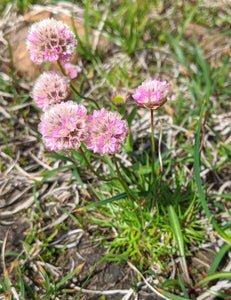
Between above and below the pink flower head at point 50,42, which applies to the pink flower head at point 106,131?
below

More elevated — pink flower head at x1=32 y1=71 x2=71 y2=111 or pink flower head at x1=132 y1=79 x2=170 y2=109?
pink flower head at x1=32 y1=71 x2=71 y2=111

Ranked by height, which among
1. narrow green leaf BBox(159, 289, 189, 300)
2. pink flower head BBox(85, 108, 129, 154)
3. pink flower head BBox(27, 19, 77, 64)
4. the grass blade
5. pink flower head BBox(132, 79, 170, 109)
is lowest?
narrow green leaf BBox(159, 289, 189, 300)

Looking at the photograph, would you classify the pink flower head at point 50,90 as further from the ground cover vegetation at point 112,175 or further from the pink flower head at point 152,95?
the pink flower head at point 152,95

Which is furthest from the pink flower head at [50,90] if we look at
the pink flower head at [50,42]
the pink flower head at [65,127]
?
the pink flower head at [65,127]

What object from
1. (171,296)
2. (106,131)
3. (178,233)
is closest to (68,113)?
(106,131)

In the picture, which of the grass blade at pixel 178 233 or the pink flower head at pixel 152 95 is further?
the grass blade at pixel 178 233

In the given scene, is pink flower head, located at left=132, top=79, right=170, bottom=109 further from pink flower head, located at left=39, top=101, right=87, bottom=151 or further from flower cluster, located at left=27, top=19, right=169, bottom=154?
pink flower head, located at left=39, top=101, right=87, bottom=151

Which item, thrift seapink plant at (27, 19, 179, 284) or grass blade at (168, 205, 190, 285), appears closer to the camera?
thrift seapink plant at (27, 19, 179, 284)

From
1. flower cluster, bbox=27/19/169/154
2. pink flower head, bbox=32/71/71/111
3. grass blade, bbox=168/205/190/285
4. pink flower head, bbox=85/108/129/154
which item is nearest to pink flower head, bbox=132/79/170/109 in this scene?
flower cluster, bbox=27/19/169/154

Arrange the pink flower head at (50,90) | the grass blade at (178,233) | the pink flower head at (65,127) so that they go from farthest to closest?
the grass blade at (178,233) → the pink flower head at (50,90) → the pink flower head at (65,127)
